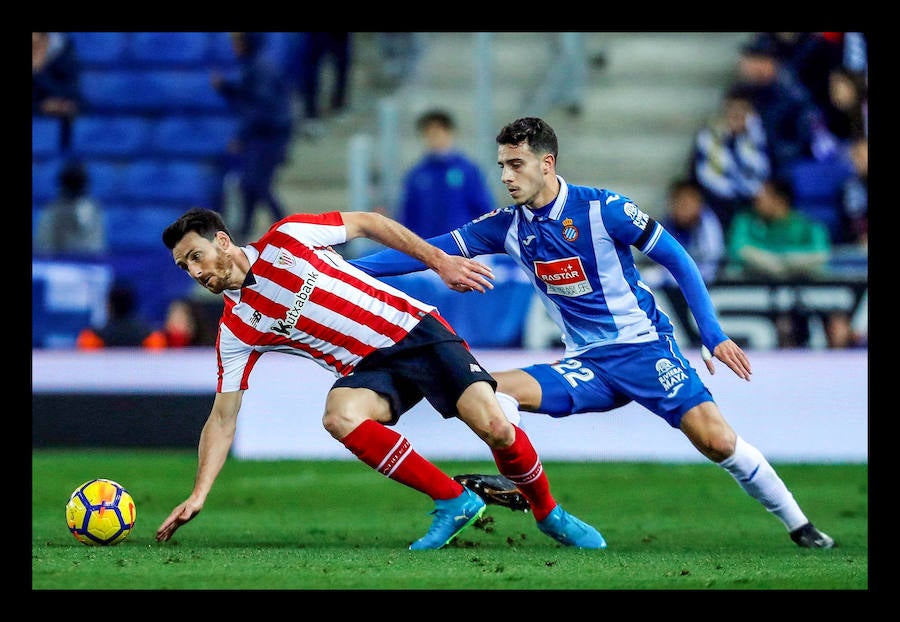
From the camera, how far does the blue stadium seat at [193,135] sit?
14289 millimetres

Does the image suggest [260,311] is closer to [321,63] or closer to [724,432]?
[724,432]

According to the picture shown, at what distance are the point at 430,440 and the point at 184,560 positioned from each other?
5092 mm

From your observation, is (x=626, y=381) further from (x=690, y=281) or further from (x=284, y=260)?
(x=284, y=260)

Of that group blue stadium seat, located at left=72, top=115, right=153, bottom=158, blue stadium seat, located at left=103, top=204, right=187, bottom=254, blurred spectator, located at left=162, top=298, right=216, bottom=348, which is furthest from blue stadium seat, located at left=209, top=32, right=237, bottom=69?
blurred spectator, located at left=162, top=298, right=216, bottom=348

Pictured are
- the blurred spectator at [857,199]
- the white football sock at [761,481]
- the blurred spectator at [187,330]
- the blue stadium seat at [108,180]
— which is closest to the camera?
the white football sock at [761,481]

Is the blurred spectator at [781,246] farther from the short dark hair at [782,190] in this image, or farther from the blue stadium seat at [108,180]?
the blue stadium seat at [108,180]

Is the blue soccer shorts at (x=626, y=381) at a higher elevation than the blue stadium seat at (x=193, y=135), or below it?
below

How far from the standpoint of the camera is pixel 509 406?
6234mm

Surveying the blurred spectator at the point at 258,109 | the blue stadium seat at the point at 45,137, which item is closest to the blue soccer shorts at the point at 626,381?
the blurred spectator at the point at 258,109

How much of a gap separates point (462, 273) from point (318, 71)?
9.38m

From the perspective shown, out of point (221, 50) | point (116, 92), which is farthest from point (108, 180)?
point (221, 50)

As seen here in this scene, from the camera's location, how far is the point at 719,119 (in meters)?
13.3

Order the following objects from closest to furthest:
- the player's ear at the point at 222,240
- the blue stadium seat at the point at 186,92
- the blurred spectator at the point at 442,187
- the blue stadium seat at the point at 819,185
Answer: the player's ear at the point at 222,240, the blurred spectator at the point at 442,187, the blue stadium seat at the point at 819,185, the blue stadium seat at the point at 186,92

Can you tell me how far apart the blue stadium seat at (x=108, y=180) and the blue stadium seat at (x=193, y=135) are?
45 centimetres
